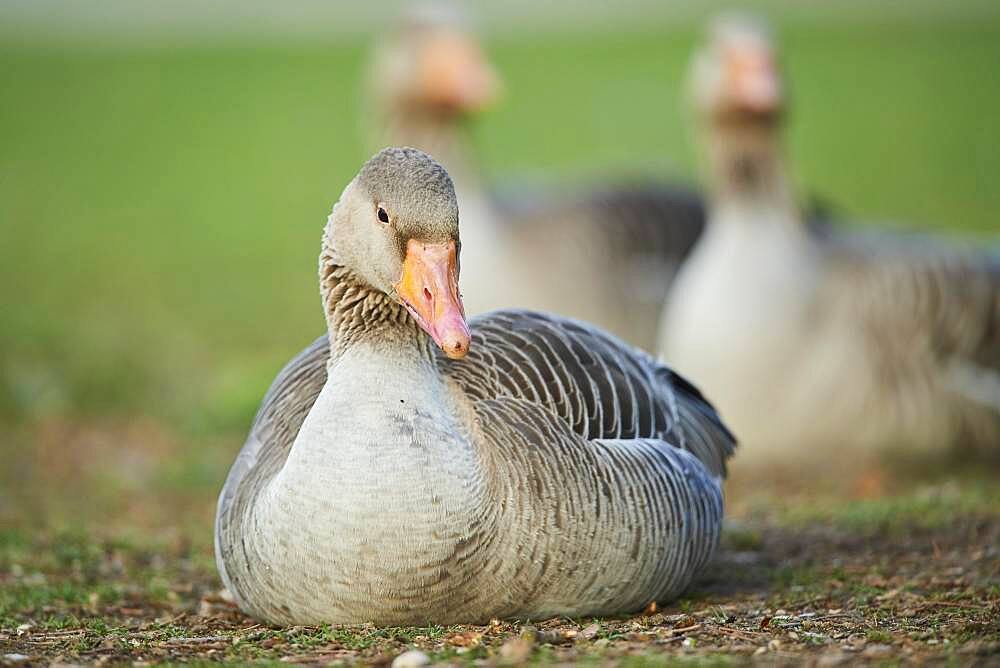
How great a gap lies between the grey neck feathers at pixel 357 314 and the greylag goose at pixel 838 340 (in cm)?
528

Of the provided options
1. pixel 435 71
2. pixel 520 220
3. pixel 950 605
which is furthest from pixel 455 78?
pixel 950 605

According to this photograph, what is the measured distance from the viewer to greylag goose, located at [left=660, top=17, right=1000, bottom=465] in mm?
10508

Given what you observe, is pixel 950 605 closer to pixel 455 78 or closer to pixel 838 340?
pixel 838 340

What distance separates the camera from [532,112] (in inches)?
1124

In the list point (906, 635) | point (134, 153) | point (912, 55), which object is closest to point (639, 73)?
point (912, 55)

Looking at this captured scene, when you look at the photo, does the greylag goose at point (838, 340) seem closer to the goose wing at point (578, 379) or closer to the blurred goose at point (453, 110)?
the blurred goose at point (453, 110)

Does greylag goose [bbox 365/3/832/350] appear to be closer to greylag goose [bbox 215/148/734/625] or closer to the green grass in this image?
the green grass

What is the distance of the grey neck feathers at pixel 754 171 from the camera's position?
1098cm

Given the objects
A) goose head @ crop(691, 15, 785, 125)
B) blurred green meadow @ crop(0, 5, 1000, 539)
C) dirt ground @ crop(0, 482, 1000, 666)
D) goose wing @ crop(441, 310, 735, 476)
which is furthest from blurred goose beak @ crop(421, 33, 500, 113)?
goose wing @ crop(441, 310, 735, 476)

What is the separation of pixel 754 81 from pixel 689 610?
222 inches

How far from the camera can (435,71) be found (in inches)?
488

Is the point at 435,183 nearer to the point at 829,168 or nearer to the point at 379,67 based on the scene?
the point at 379,67

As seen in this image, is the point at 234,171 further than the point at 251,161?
No

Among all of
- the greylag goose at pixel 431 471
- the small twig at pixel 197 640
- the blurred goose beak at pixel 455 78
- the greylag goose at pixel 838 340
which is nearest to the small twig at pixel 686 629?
the greylag goose at pixel 431 471
